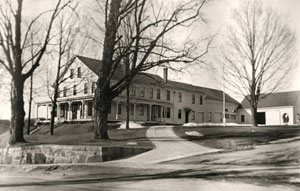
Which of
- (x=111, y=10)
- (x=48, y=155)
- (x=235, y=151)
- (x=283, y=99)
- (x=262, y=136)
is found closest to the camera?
(x=235, y=151)

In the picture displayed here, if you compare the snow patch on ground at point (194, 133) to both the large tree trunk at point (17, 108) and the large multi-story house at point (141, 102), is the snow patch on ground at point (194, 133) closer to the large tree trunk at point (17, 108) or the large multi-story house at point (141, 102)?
the large tree trunk at point (17, 108)

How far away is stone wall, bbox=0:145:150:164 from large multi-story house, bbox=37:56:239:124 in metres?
12.2

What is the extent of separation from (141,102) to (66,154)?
724 inches

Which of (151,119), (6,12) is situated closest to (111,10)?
(6,12)

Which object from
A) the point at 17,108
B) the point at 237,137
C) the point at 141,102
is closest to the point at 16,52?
the point at 17,108

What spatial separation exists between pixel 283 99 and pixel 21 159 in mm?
19137

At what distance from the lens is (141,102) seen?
28.0m

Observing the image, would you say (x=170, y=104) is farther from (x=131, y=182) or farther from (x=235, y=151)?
(x=131, y=182)

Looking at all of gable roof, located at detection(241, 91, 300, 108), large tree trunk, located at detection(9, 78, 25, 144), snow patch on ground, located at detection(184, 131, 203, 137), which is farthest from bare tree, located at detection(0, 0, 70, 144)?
gable roof, located at detection(241, 91, 300, 108)

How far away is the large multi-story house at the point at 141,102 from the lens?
78.3 ft

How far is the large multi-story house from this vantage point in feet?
78.3

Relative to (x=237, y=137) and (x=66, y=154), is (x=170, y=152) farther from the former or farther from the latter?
(x=237, y=137)

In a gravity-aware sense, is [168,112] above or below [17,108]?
above

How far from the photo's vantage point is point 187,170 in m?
7.21
